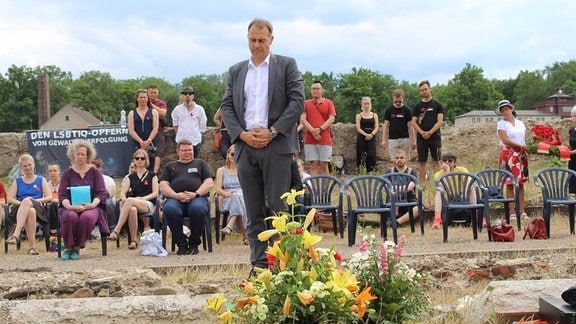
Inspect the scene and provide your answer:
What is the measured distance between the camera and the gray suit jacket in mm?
5488

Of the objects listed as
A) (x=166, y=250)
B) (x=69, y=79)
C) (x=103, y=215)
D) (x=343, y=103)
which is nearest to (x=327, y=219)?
(x=166, y=250)

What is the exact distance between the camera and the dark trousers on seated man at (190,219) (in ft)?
28.8

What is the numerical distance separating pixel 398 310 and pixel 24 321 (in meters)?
2.10

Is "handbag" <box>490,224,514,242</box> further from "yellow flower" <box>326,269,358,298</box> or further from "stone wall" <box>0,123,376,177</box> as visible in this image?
"stone wall" <box>0,123,376,177</box>

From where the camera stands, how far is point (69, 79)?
326 ft

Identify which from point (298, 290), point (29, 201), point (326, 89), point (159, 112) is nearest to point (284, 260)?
point (298, 290)

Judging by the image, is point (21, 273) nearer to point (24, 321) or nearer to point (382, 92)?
point (24, 321)

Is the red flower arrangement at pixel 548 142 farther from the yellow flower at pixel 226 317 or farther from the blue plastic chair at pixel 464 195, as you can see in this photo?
the yellow flower at pixel 226 317

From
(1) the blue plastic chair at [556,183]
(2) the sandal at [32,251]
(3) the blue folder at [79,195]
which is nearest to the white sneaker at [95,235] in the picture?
(2) the sandal at [32,251]

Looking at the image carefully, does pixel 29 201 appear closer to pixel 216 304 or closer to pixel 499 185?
pixel 499 185

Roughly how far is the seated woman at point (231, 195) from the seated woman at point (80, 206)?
5.07 feet

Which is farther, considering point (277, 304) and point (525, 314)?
point (525, 314)

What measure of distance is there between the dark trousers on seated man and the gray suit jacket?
3.32 meters

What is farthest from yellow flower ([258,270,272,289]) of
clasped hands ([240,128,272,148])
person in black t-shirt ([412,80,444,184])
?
person in black t-shirt ([412,80,444,184])
